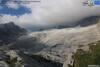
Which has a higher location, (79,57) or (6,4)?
(6,4)

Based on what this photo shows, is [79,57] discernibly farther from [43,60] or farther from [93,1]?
[43,60]

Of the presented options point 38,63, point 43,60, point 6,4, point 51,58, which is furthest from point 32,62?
point 6,4

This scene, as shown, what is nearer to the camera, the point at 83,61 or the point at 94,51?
the point at 83,61

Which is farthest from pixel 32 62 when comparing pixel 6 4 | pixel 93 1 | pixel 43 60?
pixel 93 1

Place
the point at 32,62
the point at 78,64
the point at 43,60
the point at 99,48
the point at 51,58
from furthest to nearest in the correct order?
the point at 51,58, the point at 43,60, the point at 32,62, the point at 99,48, the point at 78,64

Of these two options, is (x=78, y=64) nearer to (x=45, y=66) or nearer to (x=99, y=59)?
(x=99, y=59)

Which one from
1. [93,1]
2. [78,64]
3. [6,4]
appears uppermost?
[6,4]

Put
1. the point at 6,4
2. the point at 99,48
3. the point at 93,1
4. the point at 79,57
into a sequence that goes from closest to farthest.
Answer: the point at 93,1 → the point at 79,57 → the point at 99,48 → the point at 6,4

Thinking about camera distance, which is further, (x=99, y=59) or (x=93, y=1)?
(x=99, y=59)

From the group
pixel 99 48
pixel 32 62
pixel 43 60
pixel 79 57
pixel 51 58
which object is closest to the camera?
pixel 79 57
